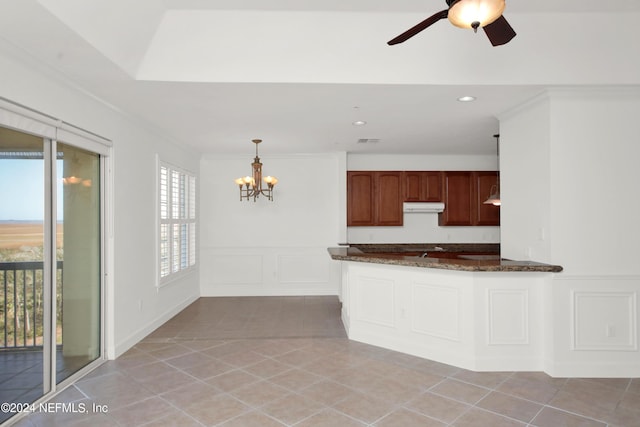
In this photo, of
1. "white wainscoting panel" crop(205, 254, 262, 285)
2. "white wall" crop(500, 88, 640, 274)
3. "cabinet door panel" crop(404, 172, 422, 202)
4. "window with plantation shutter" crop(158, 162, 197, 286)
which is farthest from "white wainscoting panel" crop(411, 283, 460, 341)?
"white wainscoting panel" crop(205, 254, 262, 285)

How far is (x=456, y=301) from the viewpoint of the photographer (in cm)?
381

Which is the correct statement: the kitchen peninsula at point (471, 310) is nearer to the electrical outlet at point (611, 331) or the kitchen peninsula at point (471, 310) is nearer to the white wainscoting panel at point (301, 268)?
the electrical outlet at point (611, 331)

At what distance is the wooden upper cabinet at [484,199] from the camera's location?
287 inches

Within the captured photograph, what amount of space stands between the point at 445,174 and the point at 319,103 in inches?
161

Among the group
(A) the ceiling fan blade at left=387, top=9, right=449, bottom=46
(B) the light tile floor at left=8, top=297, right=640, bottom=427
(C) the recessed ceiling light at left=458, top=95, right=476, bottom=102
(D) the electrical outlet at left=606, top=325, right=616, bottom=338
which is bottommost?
(B) the light tile floor at left=8, top=297, right=640, bottom=427

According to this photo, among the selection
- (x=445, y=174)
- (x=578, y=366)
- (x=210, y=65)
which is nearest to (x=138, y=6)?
(x=210, y=65)

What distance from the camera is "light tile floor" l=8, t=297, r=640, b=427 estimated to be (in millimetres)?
2834

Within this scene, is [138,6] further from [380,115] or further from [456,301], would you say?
[456,301]

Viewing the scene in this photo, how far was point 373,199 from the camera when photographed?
726 cm

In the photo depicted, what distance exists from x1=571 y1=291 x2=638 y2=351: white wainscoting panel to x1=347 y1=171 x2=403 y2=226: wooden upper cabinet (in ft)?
12.6

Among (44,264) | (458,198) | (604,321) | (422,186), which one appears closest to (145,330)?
(44,264)

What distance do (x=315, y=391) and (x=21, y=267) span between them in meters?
2.46

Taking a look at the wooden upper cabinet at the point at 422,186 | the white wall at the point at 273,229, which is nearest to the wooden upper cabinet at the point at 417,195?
the wooden upper cabinet at the point at 422,186

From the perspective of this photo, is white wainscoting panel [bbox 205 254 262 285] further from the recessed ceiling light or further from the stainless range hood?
the recessed ceiling light
